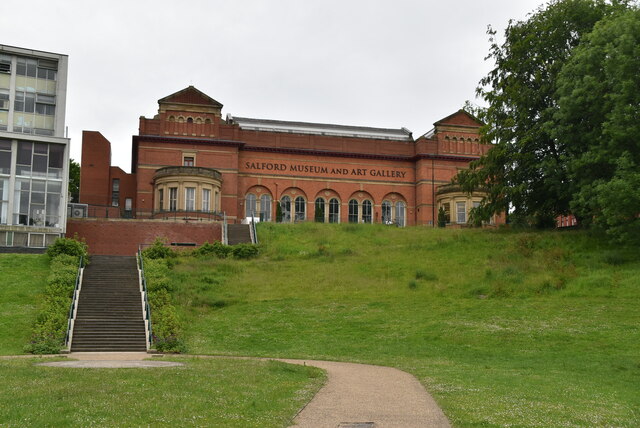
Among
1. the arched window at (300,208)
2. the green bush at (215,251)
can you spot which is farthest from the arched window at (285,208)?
the green bush at (215,251)

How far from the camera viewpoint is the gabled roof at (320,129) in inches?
2785

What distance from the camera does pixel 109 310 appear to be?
2947cm

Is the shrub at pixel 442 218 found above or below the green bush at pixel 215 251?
above

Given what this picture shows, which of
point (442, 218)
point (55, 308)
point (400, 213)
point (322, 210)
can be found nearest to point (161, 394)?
point (55, 308)

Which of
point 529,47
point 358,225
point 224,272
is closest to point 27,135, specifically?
point 224,272

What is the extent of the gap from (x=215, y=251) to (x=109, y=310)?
44.2 ft

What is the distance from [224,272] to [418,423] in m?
27.5

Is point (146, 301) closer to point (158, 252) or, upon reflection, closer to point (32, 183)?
point (158, 252)

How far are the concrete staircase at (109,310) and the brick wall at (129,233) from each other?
9.06 m

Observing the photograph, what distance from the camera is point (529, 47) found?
150ft

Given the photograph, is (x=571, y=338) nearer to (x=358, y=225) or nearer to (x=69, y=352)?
(x=69, y=352)

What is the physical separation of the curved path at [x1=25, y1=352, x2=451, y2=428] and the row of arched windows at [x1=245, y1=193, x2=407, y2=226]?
1836 inches

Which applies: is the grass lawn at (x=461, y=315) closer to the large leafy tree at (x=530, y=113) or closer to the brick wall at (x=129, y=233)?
the large leafy tree at (x=530, y=113)

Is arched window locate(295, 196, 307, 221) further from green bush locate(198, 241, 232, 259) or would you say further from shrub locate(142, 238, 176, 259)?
shrub locate(142, 238, 176, 259)
